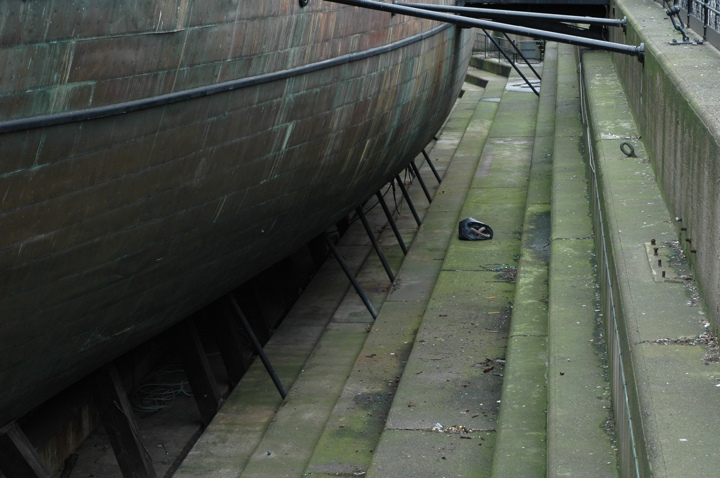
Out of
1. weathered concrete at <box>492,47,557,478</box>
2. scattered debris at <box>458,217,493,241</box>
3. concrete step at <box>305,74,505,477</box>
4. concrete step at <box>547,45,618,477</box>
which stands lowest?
concrete step at <box>305,74,505,477</box>

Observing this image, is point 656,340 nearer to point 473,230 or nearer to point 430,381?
point 430,381

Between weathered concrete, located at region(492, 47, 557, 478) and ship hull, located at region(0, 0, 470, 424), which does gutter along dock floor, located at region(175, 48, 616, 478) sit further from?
ship hull, located at region(0, 0, 470, 424)

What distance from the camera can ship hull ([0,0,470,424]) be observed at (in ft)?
15.0

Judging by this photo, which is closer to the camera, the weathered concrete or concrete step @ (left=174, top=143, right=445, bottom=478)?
the weathered concrete

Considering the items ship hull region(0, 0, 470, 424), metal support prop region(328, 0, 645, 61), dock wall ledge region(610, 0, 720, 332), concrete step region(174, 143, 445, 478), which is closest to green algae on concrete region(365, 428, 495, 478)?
concrete step region(174, 143, 445, 478)

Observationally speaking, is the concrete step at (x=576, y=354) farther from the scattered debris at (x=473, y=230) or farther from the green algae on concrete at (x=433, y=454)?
the scattered debris at (x=473, y=230)

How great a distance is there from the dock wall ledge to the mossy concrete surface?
0.11 meters

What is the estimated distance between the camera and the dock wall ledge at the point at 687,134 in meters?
4.71

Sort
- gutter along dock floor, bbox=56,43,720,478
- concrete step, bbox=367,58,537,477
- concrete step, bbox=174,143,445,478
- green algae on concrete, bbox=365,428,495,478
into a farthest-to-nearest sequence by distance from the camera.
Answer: concrete step, bbox=174,143,445,478, concrete step, bbox=367,58,537,477, green algae on concrete, bbox=365,428,495,478, gutter along dock floor, bbox=56,43,720,478

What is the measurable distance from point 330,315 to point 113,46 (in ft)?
19.4

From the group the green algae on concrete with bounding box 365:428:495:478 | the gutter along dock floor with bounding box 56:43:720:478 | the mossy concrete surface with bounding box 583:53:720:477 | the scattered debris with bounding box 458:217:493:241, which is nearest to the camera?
the mossy concrete surface with bounding box 583:53:720:477

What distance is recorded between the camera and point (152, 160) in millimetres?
5211

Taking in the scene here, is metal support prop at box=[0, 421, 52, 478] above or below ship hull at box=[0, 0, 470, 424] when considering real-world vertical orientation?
below

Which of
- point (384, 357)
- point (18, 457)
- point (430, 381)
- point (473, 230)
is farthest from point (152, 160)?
point (473, 230)
